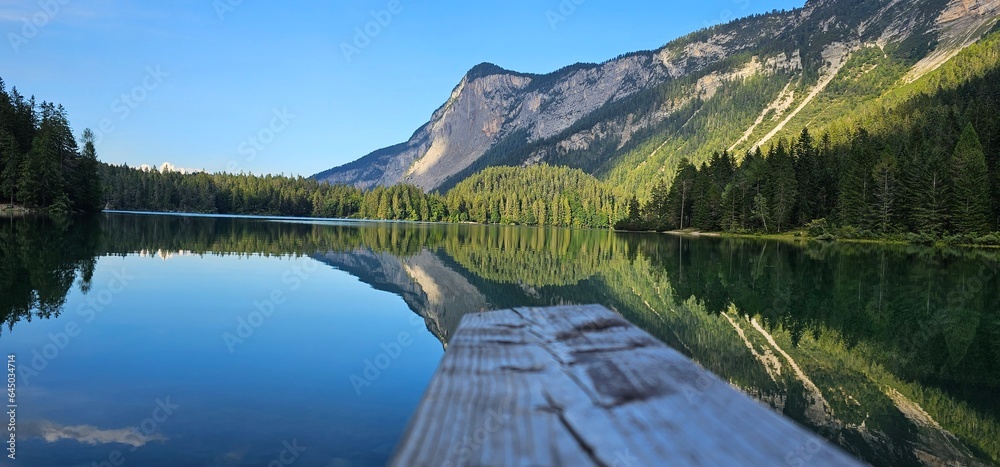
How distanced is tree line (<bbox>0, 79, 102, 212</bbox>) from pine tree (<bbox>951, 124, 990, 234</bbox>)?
12077 cm

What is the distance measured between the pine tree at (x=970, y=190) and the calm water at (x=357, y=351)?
46493 millimetres

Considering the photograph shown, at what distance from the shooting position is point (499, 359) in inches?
111

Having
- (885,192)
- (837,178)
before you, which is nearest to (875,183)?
(885,192)

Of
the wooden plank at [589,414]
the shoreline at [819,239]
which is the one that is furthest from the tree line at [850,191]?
the wooden plank at [589,414]

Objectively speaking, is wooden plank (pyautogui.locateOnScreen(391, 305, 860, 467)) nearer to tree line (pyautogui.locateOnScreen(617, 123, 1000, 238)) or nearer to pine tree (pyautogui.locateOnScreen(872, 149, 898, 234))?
tree line (pyautogui.locateOnScreen(617, 123, 1000, 238))

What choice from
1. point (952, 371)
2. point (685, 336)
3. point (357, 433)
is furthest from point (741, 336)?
point (357, 433)

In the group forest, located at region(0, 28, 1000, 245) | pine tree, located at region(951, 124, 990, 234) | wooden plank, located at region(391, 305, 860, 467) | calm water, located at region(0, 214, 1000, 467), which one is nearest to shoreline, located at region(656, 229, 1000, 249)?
forest, located at region(0, 28, 1000, 245)

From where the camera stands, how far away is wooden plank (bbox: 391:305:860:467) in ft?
5.70

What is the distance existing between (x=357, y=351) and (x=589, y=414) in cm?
1109

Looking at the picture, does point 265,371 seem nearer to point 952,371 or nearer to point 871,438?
point 871,438

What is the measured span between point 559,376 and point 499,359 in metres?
0.38

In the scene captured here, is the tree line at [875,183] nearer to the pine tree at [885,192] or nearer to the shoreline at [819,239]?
the pine tree at [885,192]

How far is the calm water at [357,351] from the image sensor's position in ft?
23.7

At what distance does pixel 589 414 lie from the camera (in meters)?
2.11
